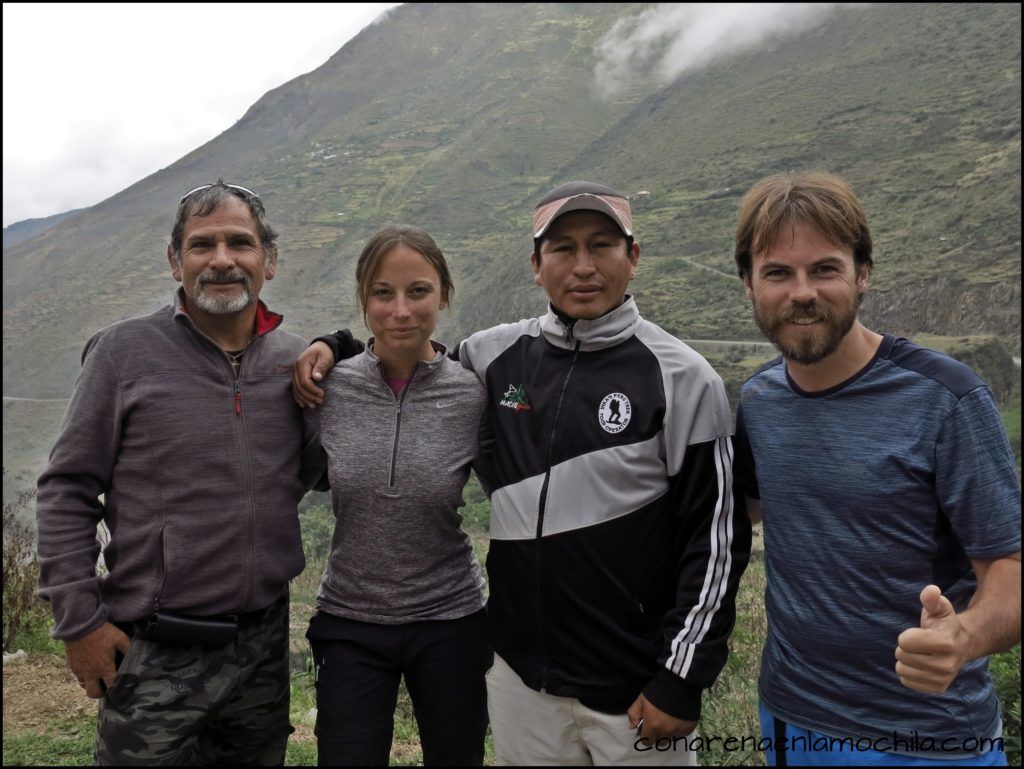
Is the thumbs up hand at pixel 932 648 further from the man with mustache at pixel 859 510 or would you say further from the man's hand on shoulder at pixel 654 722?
the man's hand on shoulder at pixel 654 722

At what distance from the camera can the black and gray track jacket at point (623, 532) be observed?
5.89ft

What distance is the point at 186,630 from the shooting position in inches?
77.1

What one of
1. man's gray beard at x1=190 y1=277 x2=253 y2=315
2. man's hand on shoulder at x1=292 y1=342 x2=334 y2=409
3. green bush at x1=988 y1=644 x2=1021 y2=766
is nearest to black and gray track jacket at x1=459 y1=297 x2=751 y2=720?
man's hand on shoulder at x1=292 y1=342 x2=334 y2=409

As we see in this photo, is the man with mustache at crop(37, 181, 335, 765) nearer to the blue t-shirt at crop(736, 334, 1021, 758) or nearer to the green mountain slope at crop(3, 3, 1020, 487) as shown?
the blue t-shirt at crop(736, 334, 1021, 758)

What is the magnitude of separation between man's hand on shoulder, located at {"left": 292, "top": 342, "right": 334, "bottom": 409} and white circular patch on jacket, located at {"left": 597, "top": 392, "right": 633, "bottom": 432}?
2.64ft

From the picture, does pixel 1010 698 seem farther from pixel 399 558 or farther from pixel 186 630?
pixel 186 630

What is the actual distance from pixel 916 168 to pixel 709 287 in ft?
55.9

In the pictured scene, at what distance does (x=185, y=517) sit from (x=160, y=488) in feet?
0.34

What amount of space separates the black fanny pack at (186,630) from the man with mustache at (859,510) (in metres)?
1.40

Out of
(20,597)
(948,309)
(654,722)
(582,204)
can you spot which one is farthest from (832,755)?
(948,309)

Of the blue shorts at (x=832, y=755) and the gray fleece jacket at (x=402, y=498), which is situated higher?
the gray fleece jacket at (x=402, y=498)

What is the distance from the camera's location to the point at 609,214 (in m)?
1.98

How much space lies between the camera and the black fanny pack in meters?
1.95

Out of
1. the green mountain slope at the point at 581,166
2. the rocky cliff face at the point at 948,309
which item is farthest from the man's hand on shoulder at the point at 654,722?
the rocky cliff face at the point at 948,309
